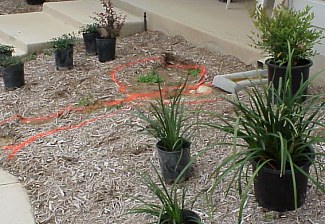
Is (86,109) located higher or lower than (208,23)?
lower

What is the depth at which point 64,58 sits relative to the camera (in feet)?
17.0

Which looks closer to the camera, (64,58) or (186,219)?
(186,219)

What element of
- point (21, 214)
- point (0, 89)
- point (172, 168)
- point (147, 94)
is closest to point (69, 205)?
point (21, 214)

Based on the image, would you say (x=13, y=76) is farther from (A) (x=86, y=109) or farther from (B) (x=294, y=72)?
(B) (x=294, y=72)

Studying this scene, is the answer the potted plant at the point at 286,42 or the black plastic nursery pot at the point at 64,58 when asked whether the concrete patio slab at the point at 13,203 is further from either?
the black plastic nursery pot at the point at 64,58

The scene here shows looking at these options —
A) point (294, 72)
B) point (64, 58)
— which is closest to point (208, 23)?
point (64, 58)

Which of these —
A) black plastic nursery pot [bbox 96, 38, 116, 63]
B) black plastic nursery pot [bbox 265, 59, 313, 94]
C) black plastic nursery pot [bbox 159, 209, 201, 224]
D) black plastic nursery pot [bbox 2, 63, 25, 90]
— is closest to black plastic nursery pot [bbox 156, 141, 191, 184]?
black plastic nursery pot [bbox 159, 209, 201, 224]

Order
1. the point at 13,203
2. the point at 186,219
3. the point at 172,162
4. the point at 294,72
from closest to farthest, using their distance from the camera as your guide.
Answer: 1. the point at 186,219
2. the point at 172,162
3. the point at 13,203
4. the point at 294,72

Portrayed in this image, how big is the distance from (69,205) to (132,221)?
425 millimetres

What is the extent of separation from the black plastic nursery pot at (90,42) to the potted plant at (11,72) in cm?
91

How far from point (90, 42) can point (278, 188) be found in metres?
3.46

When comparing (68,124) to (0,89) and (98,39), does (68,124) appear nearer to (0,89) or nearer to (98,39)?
(0,89)

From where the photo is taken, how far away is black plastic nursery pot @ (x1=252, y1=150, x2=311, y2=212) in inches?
96.9

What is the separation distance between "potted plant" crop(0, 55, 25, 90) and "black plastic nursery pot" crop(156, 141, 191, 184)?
7.31 ft
